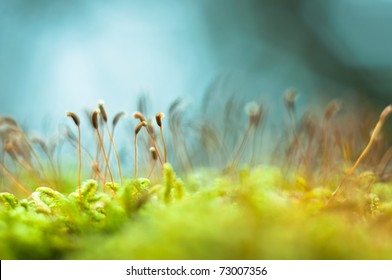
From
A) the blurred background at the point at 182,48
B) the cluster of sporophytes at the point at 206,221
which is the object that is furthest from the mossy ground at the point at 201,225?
the blurred background at the point at 182,48

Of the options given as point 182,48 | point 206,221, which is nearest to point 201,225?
point 206,221

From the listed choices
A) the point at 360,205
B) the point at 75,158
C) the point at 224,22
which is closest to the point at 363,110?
the point at 360,205

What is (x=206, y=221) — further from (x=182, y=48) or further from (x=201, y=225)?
(x=182, y=48)

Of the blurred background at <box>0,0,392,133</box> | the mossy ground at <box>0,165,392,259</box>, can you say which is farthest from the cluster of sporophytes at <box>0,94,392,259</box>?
the blurred background at <box>0,0,392,133</box>

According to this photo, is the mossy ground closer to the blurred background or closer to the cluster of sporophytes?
the cluster of sporophytes

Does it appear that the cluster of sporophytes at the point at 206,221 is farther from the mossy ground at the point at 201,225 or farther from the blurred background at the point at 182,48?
the blurred background at the point at 182,48
